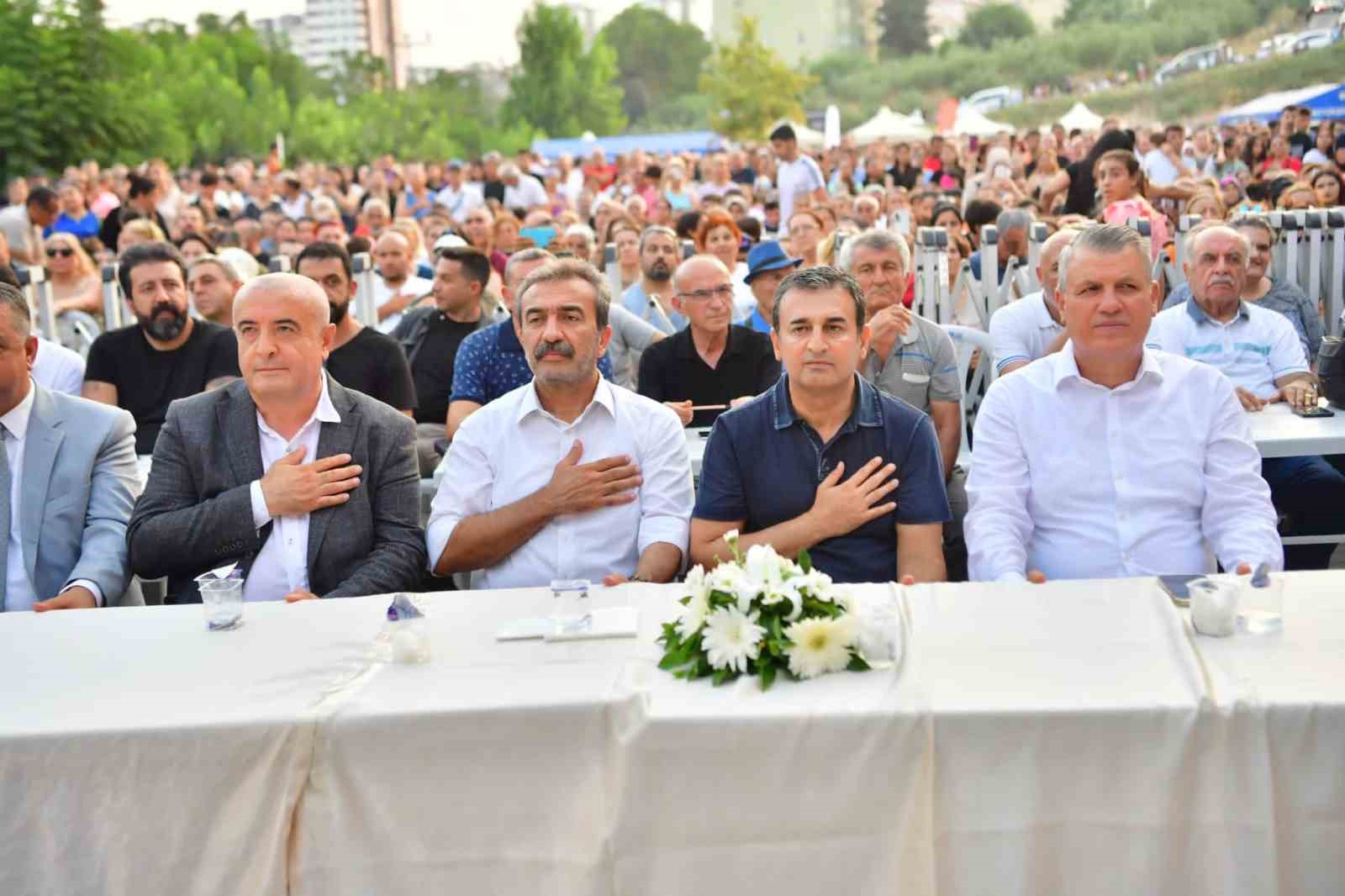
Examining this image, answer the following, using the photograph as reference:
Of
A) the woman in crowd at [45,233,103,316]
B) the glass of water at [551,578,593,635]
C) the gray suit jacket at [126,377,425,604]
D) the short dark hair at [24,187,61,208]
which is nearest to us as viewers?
the glass of water at [551,578,593,635]

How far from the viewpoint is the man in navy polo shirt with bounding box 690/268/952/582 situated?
3.39m

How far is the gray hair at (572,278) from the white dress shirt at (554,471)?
210 mm

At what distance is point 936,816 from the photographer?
2.17 metres

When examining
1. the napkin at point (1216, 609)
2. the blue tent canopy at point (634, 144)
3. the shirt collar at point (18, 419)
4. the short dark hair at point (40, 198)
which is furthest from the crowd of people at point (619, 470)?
the blue tent canopy at point (634, 144)

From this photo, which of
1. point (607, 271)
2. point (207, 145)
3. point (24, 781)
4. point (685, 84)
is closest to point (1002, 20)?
point (685, 84)

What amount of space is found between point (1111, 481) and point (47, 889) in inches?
96.9

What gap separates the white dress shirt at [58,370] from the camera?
5.40 metres

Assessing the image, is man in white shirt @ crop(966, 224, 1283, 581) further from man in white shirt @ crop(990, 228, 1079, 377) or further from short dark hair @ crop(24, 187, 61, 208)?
short dark hair @ crop(24, 187, 61, 208)

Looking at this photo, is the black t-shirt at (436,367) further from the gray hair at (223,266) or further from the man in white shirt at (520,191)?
the man in white shirt at (520,191)

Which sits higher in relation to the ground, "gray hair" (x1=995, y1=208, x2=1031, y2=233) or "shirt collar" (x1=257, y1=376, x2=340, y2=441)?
"gray hair" (x1=995, y1=208, x2=1031, y2=233)

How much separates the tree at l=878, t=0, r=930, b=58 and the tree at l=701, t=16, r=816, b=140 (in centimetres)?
3587

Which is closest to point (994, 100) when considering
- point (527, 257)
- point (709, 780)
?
point (527, 257)

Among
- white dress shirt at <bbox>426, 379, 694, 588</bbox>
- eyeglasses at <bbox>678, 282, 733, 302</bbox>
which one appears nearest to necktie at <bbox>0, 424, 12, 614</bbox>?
white dress shirt at <bbox>426, 379, 694, 588</bbox>

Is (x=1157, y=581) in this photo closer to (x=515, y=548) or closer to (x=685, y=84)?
(x=515, y=548)
